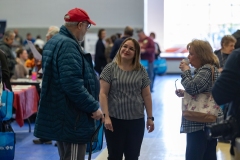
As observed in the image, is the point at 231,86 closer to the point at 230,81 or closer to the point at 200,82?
the point at 230,81

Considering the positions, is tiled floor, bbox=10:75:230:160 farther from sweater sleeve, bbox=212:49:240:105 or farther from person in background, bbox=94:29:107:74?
sweater sleeve, bbox=212:49:240:105

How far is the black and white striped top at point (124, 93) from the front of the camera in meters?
4.49

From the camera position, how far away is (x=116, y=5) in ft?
60.8

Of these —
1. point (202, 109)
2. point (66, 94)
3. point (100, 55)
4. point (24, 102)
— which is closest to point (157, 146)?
point (24, 102)

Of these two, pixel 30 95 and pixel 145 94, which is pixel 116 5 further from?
pixel 145 94

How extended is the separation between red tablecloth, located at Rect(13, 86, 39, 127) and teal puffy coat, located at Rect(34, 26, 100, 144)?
371cm

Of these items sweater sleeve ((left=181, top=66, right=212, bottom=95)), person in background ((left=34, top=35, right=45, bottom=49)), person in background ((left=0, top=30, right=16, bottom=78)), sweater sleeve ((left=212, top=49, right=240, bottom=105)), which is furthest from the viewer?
person in background ((left=34, top=35, right=45, bottom=49))

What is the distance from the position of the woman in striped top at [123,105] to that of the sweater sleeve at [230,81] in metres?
1.52

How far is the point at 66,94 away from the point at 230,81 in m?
1.36

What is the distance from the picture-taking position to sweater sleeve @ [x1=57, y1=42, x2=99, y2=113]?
3.79 meters

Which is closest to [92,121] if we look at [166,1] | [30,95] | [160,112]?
[30,95]

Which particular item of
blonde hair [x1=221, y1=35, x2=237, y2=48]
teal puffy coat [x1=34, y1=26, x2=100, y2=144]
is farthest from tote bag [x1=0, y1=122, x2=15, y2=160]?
blonde hair [x1=221, y1=35, x2=237, y2=48]

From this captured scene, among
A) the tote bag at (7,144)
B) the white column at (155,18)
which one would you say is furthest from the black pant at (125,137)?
the white column at (155,18)

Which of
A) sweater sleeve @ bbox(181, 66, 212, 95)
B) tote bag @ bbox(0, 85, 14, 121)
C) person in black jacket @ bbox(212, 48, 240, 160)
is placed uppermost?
person in black jacket @ bbox(212, 48, 240, 160)
